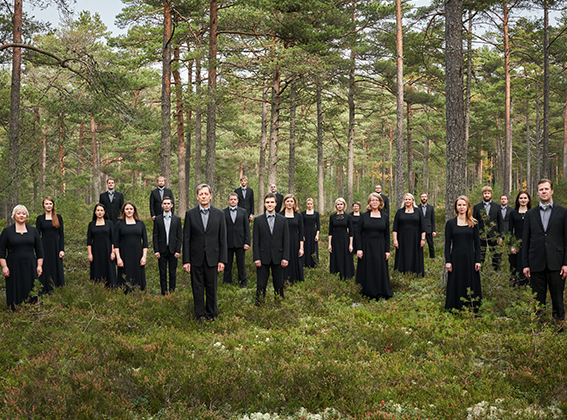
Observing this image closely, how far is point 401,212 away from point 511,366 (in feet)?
19.9

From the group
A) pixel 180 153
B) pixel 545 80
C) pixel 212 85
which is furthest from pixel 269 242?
pixel 545 80

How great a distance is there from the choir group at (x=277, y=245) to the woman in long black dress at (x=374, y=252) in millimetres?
22

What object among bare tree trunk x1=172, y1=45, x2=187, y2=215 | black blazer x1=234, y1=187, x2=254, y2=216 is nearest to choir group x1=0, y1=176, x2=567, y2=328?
black blazer x1=234, y1=187, x2=254, y2=216

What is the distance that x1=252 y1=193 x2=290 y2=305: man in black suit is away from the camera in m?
8.11

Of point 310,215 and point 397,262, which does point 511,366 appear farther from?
point 310,215

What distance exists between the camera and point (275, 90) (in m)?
20.9

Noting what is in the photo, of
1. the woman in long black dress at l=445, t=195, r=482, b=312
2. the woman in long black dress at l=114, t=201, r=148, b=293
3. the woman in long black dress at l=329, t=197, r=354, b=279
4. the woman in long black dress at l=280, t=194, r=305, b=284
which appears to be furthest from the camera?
the woman in long black dress at l=329, t=197, r=354, b=279

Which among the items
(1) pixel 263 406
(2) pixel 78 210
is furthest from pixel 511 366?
(2) pixel 78 210

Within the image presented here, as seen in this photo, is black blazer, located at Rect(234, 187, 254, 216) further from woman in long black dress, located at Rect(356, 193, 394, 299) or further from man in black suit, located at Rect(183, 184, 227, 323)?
man in black suit, located at Rect(183, 184, 227, 323)

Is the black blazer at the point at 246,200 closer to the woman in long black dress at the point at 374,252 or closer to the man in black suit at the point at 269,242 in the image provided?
the woman in long black dress at the point at 374,252

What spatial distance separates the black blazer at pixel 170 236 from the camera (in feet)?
30.8

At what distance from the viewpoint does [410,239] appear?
10.9 meters

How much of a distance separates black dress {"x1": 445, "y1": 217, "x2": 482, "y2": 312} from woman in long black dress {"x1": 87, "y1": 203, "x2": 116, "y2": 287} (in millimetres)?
7118

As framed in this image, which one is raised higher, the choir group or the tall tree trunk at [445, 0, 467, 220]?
the tall tree trunk at [445, 0, 467, 220]
